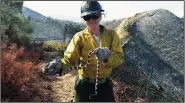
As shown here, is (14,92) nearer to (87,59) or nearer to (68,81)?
(68,81)

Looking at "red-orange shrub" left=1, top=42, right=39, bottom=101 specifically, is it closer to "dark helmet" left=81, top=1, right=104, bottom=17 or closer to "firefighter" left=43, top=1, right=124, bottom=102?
"firefighter" left=43, top=1, right=124, bottom=102

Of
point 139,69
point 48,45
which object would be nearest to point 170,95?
point 139,69

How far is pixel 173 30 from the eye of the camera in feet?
40.8

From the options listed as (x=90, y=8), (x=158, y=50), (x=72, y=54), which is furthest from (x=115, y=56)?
(x=158, y=50)

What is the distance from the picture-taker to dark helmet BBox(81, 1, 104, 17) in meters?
4.16

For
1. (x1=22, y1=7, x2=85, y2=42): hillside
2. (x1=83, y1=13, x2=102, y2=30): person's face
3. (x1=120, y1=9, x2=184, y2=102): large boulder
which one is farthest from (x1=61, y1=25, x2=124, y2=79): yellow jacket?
(x1=22, y1=7, x2=85, y2=42): hillside

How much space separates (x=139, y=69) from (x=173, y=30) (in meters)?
2.43

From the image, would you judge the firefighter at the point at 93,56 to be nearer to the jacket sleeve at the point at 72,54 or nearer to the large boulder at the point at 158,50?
the jacket sleeve at the point at 72,54

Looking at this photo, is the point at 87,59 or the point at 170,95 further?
the point at 170,95

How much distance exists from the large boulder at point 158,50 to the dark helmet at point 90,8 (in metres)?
6.19

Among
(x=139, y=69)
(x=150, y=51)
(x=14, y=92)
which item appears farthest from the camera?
(x=150, y=51)

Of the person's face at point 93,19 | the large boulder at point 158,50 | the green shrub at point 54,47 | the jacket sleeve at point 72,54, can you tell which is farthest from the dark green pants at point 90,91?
the green shrub at point 54,47

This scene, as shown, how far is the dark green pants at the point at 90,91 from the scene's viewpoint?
4367 millimetres

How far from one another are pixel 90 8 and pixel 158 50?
25.5 ft
